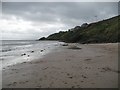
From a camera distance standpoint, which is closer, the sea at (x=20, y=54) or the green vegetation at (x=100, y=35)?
the sea at (x=20, y=54)

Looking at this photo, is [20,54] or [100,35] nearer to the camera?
[20,54]

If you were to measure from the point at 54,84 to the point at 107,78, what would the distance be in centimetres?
265

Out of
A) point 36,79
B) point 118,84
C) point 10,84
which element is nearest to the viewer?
point 118,84

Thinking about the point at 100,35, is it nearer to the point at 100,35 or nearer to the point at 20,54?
the point at 100,35

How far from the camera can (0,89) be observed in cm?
779

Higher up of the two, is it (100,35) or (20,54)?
(100,35)

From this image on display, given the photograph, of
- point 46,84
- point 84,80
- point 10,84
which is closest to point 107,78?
point 84,80

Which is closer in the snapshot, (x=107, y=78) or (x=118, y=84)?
(x=118, y=84)

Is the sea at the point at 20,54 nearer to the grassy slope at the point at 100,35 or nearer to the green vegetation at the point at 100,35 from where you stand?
the green vegetation at the point at 100,35

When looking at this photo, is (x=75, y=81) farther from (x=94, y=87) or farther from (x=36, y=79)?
(x=36, y=79)

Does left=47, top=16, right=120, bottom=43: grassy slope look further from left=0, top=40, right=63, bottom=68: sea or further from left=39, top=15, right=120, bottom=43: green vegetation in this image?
left=0, top=40, right=63, bottom=68: sea

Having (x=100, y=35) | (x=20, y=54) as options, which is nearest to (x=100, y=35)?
(x=100, y=35)

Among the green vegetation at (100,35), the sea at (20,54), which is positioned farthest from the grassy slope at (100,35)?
the sea at (20,54)

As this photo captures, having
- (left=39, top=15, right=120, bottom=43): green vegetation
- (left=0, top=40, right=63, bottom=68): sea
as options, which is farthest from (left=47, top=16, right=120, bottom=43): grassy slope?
(left=0, top=40, right=63, bottom=68): sea
